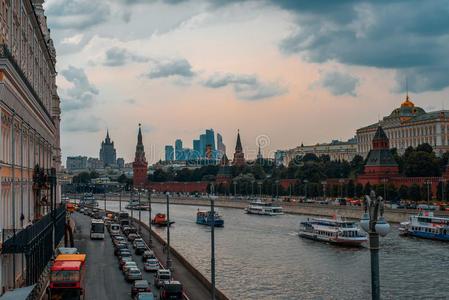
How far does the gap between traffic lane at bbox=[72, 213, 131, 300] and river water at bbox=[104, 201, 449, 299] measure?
4643mm

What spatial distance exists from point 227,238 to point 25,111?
35.9 m

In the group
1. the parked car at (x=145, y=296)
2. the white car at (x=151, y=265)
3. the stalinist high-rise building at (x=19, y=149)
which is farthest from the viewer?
the white car at (x=151, y=265)

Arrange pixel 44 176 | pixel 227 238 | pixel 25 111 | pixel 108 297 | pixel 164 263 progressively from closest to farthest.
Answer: pixel 25 111 → pixel 108 297 → pixel 44 176 → pixel 164 263 → pixel 227 238

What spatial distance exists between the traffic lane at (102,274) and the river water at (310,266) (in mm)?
4643

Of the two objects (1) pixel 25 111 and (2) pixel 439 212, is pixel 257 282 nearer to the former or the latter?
(1) pixel 25 111

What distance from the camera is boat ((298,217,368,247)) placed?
169 feet

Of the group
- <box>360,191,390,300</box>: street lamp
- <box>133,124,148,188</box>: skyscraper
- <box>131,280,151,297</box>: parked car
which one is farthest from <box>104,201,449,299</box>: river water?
<box>133,124,148,188</box>: skyscraper

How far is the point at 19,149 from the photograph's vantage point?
2306cm

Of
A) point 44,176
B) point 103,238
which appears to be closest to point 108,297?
point 44,176

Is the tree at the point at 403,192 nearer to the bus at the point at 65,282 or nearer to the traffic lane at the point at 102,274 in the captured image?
the traffic lane at the point at 102,274

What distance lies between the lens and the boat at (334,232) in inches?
2034

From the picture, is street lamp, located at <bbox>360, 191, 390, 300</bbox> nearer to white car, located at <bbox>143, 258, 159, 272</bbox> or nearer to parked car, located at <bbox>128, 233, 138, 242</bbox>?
white car, located at <bbox>143, 258, 159, 272</bbox>

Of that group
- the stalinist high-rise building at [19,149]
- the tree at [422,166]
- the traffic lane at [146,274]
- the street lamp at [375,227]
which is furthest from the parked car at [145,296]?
the tree at [422,166]

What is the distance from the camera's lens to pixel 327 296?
2994 cm
